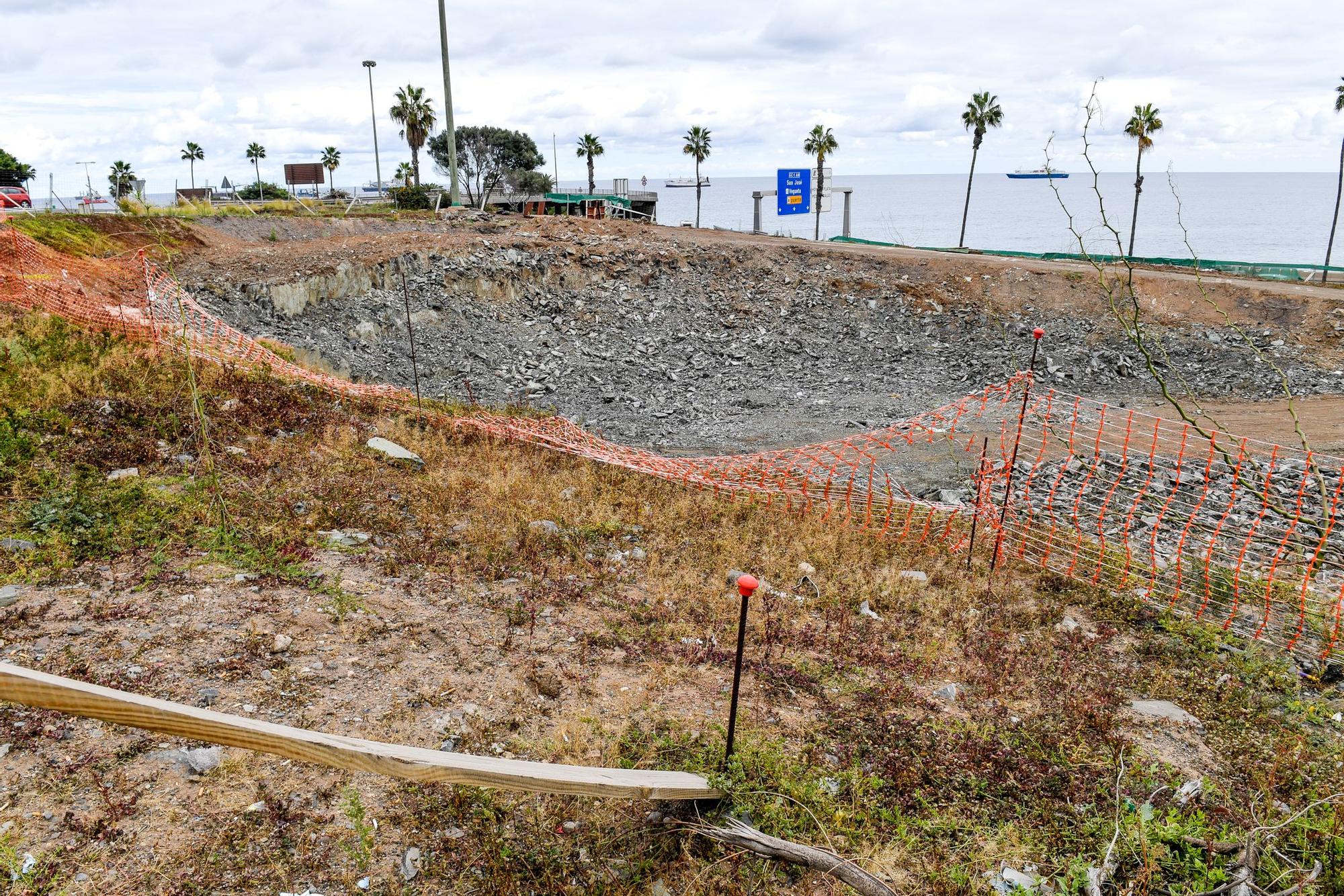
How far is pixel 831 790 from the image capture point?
5.19 meters

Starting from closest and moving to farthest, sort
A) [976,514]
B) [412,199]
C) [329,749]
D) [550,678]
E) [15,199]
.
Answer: [329,749], [550,678], [976,514], [15,199], [412,199]

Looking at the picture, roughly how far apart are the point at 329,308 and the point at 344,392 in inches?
419

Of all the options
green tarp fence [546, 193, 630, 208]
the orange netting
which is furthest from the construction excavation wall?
green tarp fence [546, 193, 630, 208]

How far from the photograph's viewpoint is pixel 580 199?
4697 cm

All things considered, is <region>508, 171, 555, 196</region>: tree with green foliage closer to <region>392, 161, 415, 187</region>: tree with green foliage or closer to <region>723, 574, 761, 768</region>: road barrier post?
<region>392, 161, 415, 187</region>: tree with green foliage

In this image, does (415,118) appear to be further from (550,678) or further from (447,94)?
(550,678)

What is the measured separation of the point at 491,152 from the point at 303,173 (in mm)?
15690

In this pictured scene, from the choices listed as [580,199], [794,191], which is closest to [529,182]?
[580,199]

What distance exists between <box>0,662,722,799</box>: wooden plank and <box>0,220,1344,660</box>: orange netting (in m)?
5.57

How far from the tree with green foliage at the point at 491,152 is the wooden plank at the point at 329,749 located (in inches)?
2720

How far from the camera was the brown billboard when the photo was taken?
199 feet

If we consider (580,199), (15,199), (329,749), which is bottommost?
(329,749)

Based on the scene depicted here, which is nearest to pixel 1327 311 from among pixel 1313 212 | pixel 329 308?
pixel 329 308

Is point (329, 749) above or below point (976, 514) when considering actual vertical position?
above
